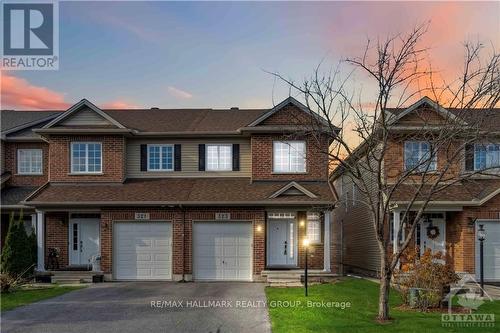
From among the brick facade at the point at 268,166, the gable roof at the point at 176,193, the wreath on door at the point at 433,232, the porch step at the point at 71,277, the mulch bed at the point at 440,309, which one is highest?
the brick facade at the point at 268,166

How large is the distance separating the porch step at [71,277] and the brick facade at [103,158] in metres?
4.01

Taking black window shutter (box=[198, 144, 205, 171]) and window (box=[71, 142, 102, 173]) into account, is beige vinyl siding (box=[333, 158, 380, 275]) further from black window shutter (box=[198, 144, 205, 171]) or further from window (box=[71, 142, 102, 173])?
window (box=[71, 142, 102, 173])

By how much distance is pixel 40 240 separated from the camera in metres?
21.4

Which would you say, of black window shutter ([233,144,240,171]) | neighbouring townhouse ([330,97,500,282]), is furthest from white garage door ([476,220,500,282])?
black window shutter ([233,144,240,171])

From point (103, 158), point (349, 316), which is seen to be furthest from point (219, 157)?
point (349, 316)

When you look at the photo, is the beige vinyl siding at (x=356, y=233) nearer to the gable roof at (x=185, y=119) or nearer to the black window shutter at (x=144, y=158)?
the gable roof at (x=185, y=119)

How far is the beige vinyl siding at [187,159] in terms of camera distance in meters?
23.3

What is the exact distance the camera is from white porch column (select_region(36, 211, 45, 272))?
69.8 ft

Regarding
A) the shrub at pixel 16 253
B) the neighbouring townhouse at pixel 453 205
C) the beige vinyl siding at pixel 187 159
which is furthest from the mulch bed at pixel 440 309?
the shrub at pixel 16 253

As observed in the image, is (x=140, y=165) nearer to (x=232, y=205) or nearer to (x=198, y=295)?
(x=232, y=205)

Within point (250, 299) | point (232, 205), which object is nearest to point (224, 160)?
point (232, 205)

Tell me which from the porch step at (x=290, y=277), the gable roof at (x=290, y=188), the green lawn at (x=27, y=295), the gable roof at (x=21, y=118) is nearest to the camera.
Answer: the green lawn at (x=27, y=295)

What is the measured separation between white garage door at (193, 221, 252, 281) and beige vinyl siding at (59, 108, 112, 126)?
19.9 ft

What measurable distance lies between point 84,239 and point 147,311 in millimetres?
9615
